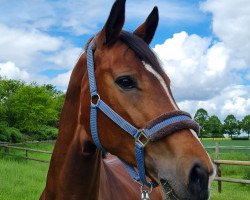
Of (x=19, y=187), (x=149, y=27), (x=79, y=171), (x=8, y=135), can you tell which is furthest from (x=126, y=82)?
(x=8, y=135)

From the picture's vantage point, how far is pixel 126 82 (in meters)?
2.14

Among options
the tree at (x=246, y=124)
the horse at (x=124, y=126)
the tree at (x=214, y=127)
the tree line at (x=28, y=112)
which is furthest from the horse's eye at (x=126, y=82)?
the tree at (x=214, y=127)

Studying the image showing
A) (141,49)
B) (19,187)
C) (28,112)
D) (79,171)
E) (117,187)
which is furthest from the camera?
(28,112)

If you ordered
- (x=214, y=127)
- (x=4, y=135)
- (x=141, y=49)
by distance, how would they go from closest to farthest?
(x=141, y=49) → (x=4, y=135) → (x=214, y=127)

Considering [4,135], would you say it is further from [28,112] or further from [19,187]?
[19,187]

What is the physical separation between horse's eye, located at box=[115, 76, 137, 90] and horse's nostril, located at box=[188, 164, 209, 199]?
575 mm

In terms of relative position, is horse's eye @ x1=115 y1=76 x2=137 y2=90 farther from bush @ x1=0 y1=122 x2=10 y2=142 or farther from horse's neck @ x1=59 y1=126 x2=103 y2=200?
bush @ x1=0 y1=122 x2=10 y2=142

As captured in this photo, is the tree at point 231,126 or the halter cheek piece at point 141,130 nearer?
the halter cheek piece at point 141,130

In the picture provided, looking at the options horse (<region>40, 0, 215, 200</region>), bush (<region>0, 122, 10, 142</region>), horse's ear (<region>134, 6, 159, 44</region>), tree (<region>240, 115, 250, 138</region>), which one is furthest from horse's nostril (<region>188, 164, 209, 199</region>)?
tree (<region>240, 115, 250, 138</region>)

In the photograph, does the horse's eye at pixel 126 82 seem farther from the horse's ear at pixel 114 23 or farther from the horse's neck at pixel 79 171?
the horse's neck at pixel 79 171

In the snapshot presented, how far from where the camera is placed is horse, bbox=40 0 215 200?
1.89m

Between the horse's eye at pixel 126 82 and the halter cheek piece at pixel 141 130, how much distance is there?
0.16 metres

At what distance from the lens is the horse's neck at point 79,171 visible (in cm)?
255

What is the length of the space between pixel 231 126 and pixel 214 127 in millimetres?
5346
